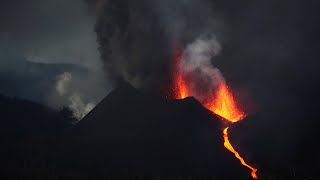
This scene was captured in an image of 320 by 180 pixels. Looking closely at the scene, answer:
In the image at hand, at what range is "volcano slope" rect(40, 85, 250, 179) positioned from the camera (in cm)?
8819

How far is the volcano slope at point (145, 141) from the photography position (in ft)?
289

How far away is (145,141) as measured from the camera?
97.1 meters

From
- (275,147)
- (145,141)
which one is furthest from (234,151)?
(145,141)

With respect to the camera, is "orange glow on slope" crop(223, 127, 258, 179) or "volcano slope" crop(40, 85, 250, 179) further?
"volcano slope" crop(40, 85, 250, 179)

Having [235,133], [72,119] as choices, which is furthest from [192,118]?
[72,119]

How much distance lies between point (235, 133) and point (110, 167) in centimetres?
2747

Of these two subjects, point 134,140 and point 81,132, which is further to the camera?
point 81,132

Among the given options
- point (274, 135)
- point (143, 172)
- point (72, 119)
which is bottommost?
point (143, 172)

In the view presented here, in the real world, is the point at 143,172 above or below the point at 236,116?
below

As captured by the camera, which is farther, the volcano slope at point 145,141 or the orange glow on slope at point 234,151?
the volcano slope at point 145,141

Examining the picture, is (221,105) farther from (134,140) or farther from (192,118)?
(134,140)

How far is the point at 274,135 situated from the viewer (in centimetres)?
10075

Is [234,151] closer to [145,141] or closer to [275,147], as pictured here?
[275,147]

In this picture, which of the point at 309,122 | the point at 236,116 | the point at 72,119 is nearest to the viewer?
the point at 309,122
